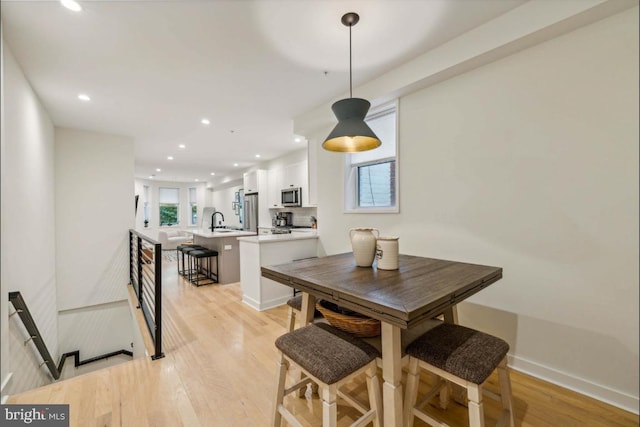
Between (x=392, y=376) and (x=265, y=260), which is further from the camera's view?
(x=265, y=260)

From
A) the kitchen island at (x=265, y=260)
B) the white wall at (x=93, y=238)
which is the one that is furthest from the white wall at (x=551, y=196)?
the white wall at (x=93, y=238)

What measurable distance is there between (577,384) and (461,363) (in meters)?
1.32

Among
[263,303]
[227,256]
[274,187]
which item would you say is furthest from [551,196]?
[274,187]

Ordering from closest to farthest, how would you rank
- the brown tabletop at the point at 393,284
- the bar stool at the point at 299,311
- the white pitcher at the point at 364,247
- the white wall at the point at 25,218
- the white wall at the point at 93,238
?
the brown tabletop at the point at 393,284 → the white pitcher at the point at 364,247 → the bar stool at the point at 299,311 → the white wall at the point at 25,218 → the white wall at the point at 93,238

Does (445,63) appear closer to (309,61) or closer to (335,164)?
(309,61)

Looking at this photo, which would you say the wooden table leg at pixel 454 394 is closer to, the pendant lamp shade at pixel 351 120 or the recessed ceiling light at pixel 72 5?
the pendant lamp shade at pixel 351 120

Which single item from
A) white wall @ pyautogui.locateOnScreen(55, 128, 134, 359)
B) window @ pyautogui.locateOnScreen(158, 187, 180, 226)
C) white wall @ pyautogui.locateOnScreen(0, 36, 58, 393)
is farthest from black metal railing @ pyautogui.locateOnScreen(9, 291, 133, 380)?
window @ pyautogui.locateOnScreen(158, 187, 180, 226)

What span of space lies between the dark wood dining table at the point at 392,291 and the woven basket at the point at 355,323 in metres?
0.17

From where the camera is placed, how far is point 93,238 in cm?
404

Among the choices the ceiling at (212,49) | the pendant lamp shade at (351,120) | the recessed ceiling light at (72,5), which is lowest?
the pendant lamp shade at (351,120)

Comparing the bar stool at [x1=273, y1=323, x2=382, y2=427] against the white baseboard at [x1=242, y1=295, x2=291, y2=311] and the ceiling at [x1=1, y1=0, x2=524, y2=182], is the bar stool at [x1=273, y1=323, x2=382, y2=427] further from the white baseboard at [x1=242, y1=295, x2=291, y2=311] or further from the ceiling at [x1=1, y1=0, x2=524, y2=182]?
the ceiling at [x1=1, y1=0, x2=524, y2=182]

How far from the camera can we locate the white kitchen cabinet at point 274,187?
5852 mm

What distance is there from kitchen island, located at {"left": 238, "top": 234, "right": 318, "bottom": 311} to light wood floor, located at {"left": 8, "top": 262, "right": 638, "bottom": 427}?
2.55 ft

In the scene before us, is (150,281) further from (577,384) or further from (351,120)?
(577,384)
